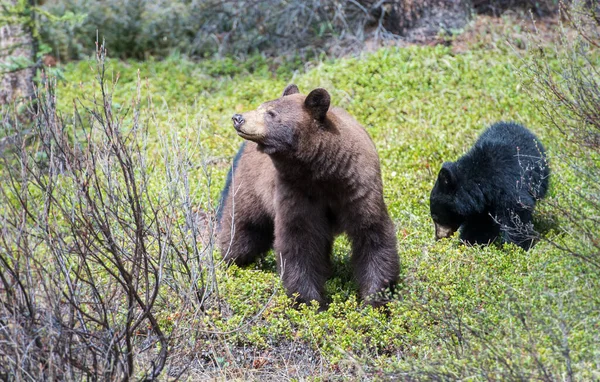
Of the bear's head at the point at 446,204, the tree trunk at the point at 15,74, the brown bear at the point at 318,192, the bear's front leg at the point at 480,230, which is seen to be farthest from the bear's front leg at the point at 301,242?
the tree trunk at the point at 15,74

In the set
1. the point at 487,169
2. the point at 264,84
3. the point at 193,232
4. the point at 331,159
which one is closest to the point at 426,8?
the point at 264,84

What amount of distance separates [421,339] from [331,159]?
1.39 meters

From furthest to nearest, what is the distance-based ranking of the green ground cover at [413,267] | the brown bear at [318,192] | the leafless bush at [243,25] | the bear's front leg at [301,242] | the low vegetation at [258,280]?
the leafless bush at [243,25]
the bear's front leg at [301,242]
the brown bear at [318,192]
the green ground cover at [413,267]
the low vegetation at [258,280]

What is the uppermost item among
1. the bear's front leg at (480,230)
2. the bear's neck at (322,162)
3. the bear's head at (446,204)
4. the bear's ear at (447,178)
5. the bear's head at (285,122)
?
the bear's head at (285,122)

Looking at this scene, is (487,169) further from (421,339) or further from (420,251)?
(421,339)

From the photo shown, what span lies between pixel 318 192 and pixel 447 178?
1678 mm

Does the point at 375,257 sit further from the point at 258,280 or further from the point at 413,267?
the point at 258,280

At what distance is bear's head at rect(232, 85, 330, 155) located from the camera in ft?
17.4

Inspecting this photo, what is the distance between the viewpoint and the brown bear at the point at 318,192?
5430mm

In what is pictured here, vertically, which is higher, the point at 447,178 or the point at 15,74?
the point at 447,178

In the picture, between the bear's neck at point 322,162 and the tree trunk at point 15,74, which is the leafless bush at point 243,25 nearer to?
the tree trunk at point 15,74

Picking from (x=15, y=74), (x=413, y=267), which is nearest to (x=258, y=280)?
(x=413, y=267)

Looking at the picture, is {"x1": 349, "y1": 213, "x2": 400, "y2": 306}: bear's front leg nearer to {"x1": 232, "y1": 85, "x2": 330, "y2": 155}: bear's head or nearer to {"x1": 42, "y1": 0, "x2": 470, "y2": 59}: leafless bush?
{"x1": 232, "y1": 85, "x2": 330, "y2": 155}: bear's head

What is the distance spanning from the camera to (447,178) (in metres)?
6.83
